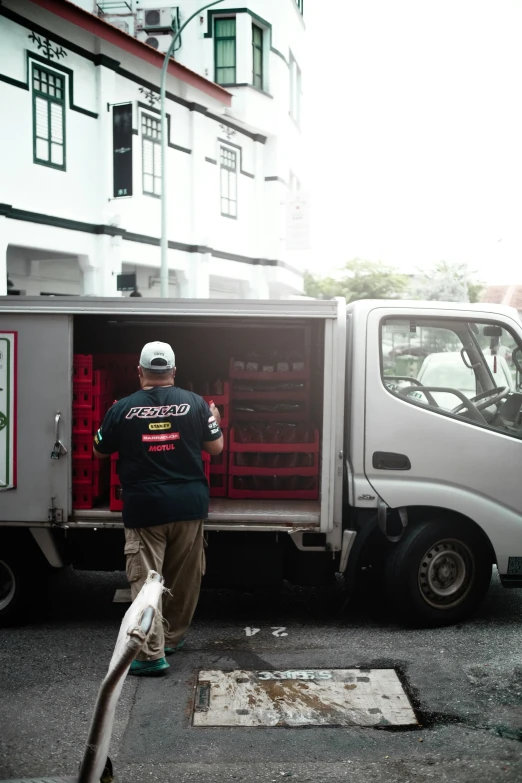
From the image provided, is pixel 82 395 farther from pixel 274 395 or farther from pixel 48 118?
pixel 48 118

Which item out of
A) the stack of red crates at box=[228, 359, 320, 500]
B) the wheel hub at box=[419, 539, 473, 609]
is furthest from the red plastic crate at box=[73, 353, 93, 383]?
the wheel hub at box=[419, 539, 473, 609]

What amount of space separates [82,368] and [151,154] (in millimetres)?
17186

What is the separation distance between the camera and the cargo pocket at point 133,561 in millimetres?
5035

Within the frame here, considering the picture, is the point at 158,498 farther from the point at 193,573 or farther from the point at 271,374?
the point at 271,374

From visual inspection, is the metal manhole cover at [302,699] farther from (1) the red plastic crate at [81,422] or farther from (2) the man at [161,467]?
(1) the red plastic crate at [81,422]

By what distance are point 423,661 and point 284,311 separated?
7.70ft

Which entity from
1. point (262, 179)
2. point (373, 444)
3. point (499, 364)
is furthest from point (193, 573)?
point (262, 179)

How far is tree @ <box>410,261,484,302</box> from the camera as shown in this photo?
52.7m

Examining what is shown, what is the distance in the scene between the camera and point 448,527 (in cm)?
568

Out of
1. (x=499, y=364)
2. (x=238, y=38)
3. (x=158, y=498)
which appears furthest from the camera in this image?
(x=238, y=38)

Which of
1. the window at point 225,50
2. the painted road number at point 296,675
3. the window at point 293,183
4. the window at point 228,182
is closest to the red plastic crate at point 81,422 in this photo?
the painted road number at point 296,675

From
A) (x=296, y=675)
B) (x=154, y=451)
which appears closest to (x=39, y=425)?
(x=154, y=451)

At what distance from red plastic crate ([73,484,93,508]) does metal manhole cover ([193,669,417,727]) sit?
1508 mm

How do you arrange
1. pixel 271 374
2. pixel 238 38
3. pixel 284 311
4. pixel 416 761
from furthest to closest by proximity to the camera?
pixel 238 38 → pixel 271 374 → pixel 284 311 → pixel 416 761
